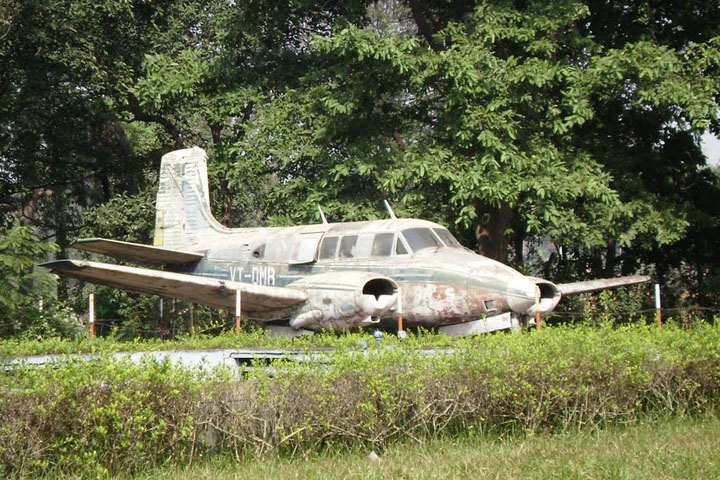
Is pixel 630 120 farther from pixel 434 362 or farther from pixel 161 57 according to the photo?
pixel 434 362

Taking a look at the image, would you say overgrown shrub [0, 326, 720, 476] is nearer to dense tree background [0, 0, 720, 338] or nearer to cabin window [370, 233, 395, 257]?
cabin window [370, 233, 395, 257]

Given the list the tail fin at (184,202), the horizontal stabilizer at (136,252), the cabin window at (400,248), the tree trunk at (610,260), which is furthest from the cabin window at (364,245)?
the tree trunk at (610,260)

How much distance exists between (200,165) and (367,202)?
4939mm

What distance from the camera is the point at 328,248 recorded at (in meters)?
18.4

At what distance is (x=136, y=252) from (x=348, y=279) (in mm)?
6263

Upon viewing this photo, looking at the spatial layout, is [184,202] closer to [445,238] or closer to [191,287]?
[191,287]

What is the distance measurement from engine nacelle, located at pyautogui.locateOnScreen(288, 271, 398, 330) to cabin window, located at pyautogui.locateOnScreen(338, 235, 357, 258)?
23.6 inches

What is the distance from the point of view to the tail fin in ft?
74.8

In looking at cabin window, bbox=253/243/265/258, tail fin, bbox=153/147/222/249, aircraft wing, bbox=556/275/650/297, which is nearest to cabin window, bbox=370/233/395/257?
cabin window, bbox=253/243/265/258

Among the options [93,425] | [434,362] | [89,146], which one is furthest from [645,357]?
[89,146]

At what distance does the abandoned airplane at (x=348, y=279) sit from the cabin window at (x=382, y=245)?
26mm

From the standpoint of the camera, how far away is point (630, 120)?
24.8 m

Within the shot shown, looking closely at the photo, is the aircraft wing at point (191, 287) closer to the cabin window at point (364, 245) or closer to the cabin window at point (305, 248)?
the cabin window at point (305, 248)

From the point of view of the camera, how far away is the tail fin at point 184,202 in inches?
898
